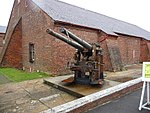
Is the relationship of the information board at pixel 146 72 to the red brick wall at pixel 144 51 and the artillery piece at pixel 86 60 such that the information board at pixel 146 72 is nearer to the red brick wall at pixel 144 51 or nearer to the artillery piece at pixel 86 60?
the artillery piece at pixel 86 60

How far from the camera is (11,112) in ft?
16.7

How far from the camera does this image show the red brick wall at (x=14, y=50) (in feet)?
60.0

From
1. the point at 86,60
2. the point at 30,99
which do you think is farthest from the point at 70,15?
the point at 30,99

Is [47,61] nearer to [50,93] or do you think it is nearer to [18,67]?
[50,93]

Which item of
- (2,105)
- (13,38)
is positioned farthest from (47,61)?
(13,38)

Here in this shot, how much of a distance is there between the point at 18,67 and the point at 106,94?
14024 millimetres

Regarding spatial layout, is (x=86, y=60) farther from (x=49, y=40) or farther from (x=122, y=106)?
(x=49, y=40)

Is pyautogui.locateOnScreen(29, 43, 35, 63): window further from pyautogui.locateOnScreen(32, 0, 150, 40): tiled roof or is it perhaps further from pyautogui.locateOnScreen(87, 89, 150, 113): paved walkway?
pyautogui.locateOnScreen(87, 89, 150, 113): paved walkway

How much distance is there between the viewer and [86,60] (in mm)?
7824

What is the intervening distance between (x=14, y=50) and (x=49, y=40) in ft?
25.9

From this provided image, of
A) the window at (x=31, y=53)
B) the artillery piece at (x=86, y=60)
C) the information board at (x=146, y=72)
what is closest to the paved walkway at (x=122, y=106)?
the information board at (x=146, y=72)

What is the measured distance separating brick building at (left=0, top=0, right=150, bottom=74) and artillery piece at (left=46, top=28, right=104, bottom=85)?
4.23 meters

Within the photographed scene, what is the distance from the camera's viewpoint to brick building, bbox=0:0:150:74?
1215 cm

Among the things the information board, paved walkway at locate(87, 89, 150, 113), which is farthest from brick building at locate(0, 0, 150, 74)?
the information board
